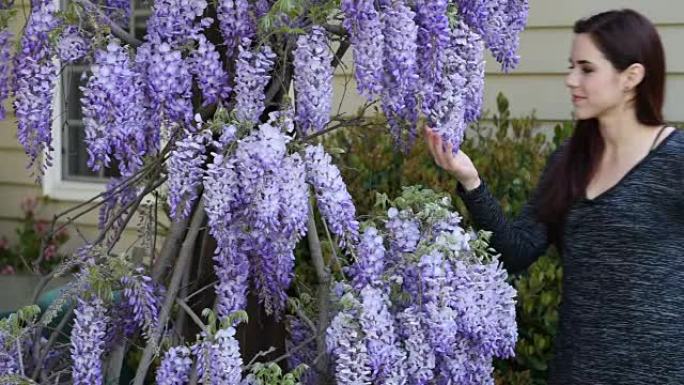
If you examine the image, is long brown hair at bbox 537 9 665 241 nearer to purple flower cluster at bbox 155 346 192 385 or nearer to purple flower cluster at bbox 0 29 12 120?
purple flower cluster at bbox 155 346 192 385

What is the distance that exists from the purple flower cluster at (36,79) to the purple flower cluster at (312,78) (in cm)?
64

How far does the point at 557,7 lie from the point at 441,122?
2.67 meters

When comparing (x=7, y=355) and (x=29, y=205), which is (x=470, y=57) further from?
(x=29, y=205)

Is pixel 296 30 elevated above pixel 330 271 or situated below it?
above

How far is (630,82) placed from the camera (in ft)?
8.72

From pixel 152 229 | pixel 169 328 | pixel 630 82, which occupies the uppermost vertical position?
pixel 630 82

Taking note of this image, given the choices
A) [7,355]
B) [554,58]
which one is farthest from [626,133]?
[554,58]

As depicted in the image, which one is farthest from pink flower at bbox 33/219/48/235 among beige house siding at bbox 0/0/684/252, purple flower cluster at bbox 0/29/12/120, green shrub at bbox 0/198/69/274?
purple flower cluster at bbox 0/29/12/120

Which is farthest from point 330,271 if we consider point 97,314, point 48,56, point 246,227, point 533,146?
point 533,146

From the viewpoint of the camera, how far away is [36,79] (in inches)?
110

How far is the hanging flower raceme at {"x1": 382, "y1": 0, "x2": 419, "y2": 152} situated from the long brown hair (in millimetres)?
425

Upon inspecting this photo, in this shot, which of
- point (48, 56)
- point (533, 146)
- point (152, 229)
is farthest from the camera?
point (533, 146)

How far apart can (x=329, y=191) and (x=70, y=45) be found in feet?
2.49

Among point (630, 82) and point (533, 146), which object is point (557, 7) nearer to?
point (533, 146)
